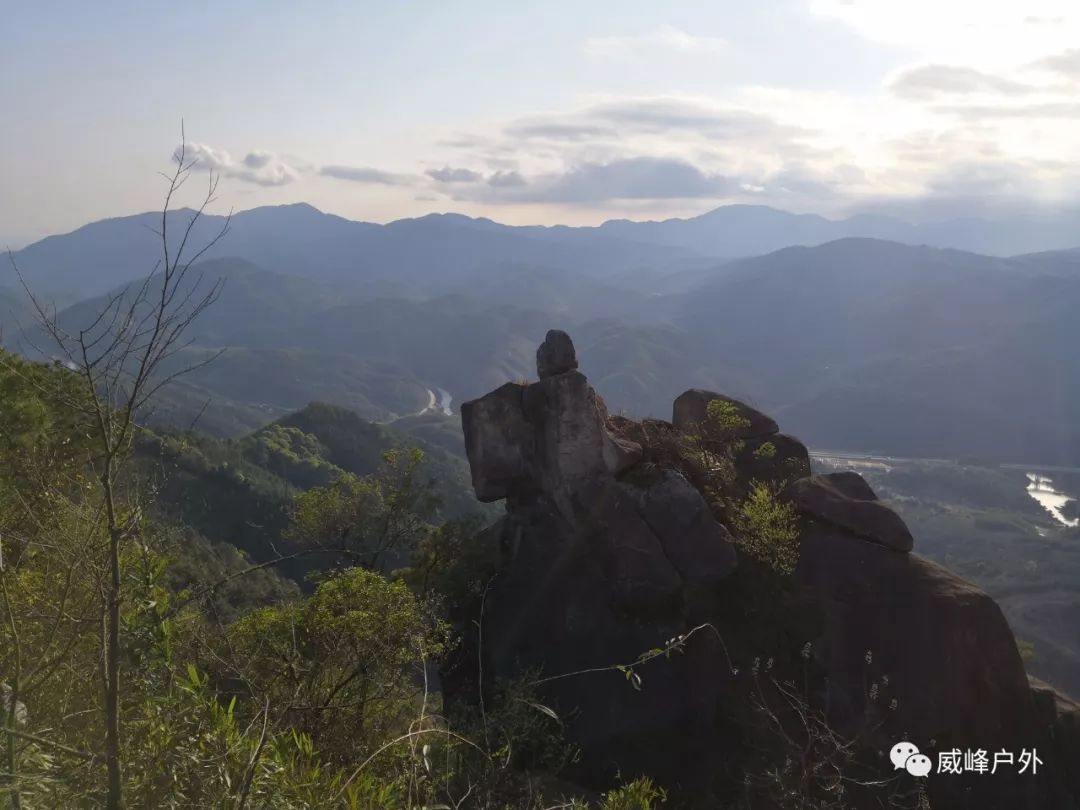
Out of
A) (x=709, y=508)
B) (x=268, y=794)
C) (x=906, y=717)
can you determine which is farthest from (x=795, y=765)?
(x=268, y=794)

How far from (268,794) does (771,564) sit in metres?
19.9

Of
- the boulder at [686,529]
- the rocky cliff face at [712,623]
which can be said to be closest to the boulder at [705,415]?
the rocky cliff face at [712,623]

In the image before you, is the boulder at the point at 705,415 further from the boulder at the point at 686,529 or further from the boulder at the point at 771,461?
the boulder at the point at 686,529

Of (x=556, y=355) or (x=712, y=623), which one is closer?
(x=712, y=623)

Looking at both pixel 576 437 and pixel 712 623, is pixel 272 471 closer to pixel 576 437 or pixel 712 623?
pixel 576 437

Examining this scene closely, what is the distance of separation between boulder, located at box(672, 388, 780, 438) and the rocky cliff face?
1368 millimetres

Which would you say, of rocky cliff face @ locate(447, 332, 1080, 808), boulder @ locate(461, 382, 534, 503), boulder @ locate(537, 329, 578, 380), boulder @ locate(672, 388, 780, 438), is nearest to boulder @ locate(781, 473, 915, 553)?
rocky cliff face @ locate(447, 332, 1080, 808)

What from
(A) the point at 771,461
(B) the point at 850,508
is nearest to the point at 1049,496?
(A) the point at 771,461

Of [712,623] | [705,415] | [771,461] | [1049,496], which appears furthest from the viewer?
[1049,496]

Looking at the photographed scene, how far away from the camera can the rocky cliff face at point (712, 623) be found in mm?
21109

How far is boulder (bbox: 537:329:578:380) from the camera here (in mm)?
27484

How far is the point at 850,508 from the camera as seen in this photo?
2502cm

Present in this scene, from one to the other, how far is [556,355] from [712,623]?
11.0 m

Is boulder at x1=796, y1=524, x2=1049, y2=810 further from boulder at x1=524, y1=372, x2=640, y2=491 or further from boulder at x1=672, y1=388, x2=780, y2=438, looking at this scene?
boulder at x1=524, y1=372, x2=640, y2=491
